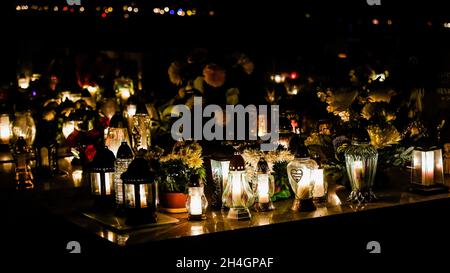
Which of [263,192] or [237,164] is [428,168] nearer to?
[263,192]

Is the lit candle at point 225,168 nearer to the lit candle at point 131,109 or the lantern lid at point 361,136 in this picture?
the lantern lid at point 361,136

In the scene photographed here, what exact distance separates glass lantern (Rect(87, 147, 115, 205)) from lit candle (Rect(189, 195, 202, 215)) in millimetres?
551

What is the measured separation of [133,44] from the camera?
10.0 m

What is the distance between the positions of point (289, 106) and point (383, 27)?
5.25m

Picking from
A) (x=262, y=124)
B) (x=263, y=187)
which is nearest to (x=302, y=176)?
(x=263, y=187)

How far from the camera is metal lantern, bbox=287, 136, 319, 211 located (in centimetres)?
342

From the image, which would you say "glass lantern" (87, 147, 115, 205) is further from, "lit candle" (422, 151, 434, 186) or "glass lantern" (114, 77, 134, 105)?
"glass lantern" (114, 77, 134, 105)

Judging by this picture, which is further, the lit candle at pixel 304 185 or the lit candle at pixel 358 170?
the lit candle at pixel 358 170

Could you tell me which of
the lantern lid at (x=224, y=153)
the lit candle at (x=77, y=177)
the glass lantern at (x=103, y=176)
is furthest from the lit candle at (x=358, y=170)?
the lit candle at (x=77, y=177)

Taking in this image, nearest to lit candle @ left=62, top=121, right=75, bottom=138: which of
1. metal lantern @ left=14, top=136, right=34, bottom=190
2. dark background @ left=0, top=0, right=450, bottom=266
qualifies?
metal lantern @ left=14, top=136, right=34, bottom=190

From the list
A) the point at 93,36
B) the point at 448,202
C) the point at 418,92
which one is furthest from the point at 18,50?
the point at 448,202

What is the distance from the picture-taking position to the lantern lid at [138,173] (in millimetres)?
3123

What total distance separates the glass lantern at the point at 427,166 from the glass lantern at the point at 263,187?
95 centimetres

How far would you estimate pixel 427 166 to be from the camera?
3.81m
